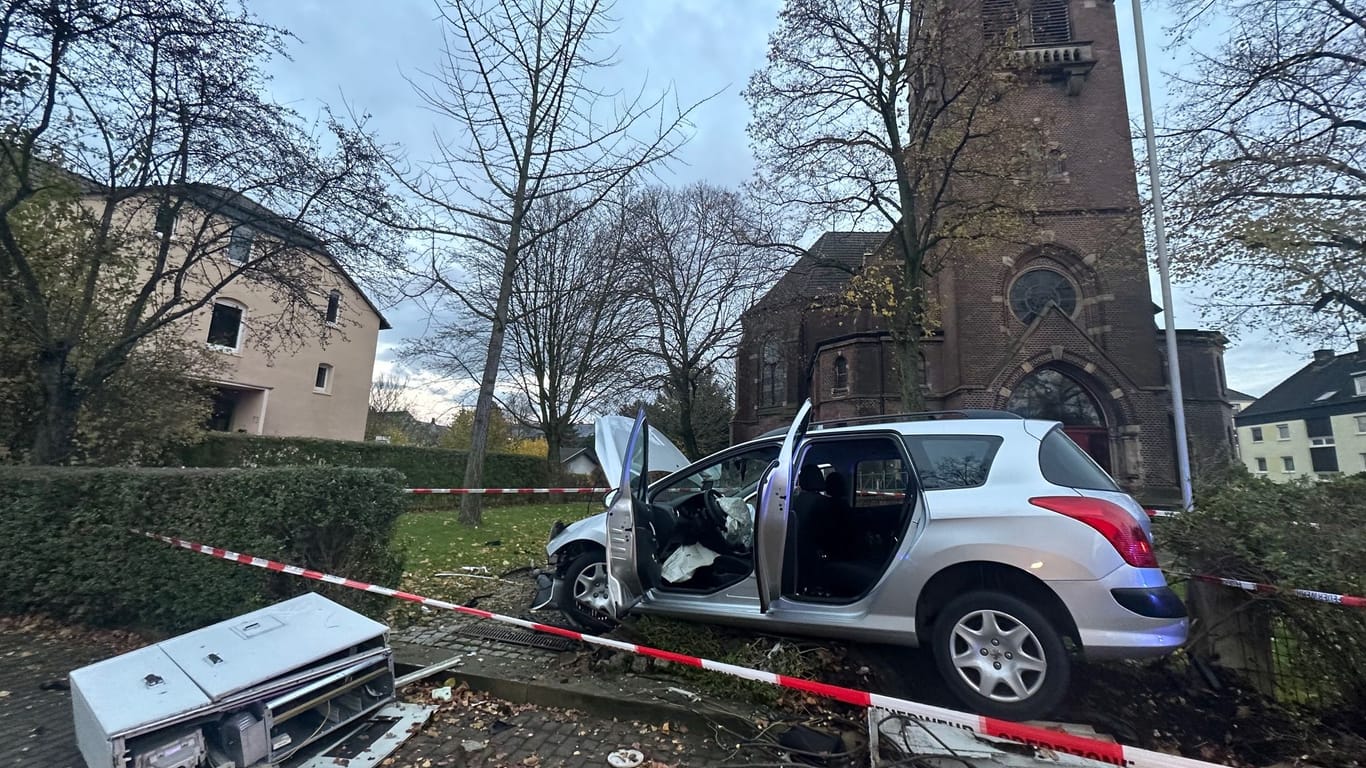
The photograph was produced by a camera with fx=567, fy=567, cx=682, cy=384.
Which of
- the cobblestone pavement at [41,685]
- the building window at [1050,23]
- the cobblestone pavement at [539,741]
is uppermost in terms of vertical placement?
the building window at [1050,23]

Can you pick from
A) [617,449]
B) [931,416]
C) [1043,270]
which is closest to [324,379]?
[617,449]

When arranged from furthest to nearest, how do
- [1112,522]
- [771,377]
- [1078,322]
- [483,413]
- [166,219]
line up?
[771,377] → [1078,322] → [483,413] → [166,219] → [1112,522]

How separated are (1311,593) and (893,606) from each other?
204 centimetres

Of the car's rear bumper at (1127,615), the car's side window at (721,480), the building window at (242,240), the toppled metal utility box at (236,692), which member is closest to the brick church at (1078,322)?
the building window at (242,240)

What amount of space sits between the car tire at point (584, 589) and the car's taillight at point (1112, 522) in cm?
324

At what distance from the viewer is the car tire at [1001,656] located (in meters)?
3.04

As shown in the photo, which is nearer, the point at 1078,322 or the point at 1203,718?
the point at 1203,718

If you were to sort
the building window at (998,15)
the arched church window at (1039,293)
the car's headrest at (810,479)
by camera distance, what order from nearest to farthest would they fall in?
the car's headrest at (810,479)
the building window at (998,15)
the arched church window at (1039,293)

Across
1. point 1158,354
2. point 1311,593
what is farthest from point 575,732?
point 1158,354

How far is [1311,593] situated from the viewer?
2.92 m

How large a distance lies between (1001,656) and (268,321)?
13526 millimetres

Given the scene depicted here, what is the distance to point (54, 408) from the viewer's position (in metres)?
7.53

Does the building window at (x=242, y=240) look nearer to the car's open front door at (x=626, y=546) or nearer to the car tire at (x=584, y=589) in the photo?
the car tire at (x=584, y=589)

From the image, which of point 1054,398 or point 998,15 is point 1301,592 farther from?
point 1054,398
